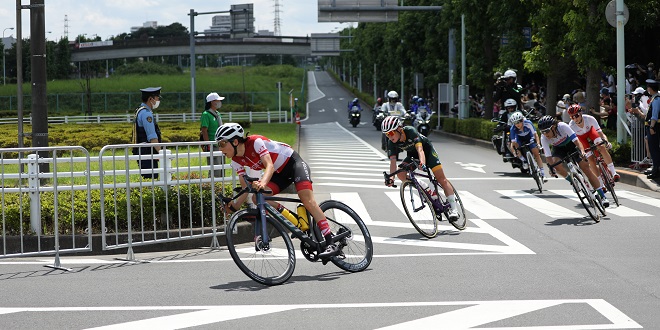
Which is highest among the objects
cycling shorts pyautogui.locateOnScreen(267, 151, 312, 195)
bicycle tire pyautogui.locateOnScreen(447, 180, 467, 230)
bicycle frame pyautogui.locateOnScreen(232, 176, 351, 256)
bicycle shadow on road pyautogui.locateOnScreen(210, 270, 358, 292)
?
cycling shorts pyautogui.locateOnScreen(267, 151, 312, 195)

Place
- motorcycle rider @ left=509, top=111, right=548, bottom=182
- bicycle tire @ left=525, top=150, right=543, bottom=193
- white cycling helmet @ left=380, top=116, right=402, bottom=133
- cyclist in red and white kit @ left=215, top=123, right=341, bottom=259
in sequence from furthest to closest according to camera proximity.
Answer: motorcycle rider @ left=509, top=111, right=548, bottom=182 → bicycle tire @ left=525, top=150, right=543, bottom=193 → white cycling helmet @ left=380, top=116, right=402, bottom=133 → cyclist in red and white kit @ left=215, top=123, right=341, bottom=259

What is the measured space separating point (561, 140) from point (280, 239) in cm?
645

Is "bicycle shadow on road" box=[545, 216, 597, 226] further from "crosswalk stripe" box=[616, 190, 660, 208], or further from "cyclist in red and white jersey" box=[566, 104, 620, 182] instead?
"crosswalk stripe" box=[616, 190, 660, 208]

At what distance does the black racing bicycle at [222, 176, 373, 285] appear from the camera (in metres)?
9.13

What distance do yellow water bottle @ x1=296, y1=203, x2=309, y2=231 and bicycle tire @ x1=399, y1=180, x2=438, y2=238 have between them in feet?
9.94

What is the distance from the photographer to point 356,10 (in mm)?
37625

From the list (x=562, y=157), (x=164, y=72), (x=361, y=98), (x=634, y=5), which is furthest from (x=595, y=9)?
(x=164, y=72)

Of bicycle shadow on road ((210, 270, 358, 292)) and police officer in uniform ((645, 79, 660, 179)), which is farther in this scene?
police officer in uniform ((645, 79, 660, 179))

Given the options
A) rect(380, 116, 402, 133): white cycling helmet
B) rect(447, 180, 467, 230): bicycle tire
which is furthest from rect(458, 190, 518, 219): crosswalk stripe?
rect(380, 116, 402, 133): white cycling helmet

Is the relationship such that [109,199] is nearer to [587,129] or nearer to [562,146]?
[562,146]

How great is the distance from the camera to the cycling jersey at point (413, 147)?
12.6 meters

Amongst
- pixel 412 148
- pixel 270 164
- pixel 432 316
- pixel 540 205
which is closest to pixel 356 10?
pixel 540 205

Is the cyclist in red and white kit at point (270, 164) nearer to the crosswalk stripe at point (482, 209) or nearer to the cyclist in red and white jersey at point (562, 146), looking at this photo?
the crosswalk stripe at point (482, 209)

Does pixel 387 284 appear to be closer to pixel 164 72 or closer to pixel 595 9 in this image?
pixel 595 9
